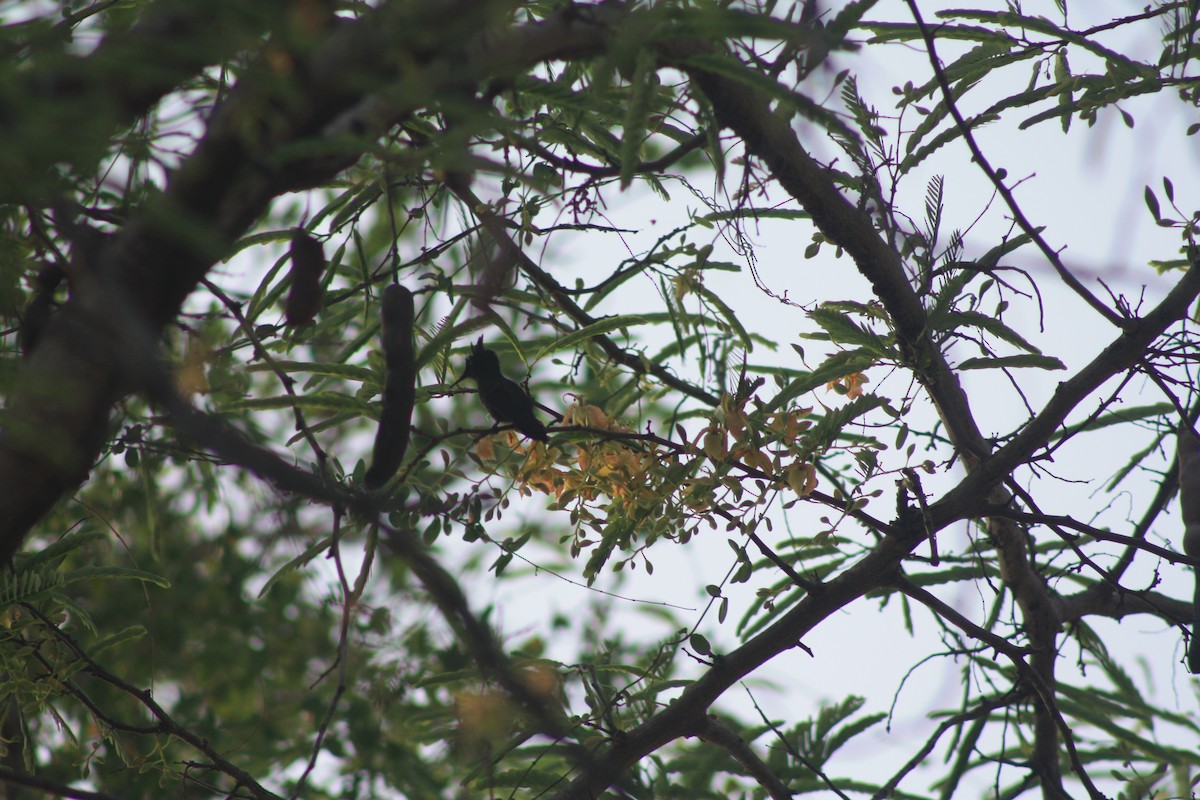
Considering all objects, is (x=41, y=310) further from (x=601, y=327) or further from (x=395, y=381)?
(x=601, y=327)

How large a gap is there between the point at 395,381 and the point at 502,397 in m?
0.25

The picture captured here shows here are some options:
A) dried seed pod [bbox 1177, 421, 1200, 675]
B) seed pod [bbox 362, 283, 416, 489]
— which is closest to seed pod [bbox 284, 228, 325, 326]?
seed pod [bbox 362, 283, 416, 489]

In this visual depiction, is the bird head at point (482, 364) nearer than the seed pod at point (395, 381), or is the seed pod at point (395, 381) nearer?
the seed pod at point (395, 381)

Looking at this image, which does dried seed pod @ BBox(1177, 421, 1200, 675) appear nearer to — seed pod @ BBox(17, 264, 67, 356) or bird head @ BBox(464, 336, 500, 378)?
bird head @ BBox(464, 336, 500, 378)

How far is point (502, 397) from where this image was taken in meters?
1.28

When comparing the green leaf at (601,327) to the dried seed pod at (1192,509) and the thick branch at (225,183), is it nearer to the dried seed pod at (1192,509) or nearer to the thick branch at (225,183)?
Result: the thick branch at (225,183)

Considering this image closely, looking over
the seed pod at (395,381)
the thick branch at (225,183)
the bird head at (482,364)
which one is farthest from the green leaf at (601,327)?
the thick branch at (225,183)

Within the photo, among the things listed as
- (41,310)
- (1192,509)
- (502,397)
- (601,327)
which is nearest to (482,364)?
(502,397)

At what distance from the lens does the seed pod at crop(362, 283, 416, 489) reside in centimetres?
104

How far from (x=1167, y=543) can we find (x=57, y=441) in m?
1.76

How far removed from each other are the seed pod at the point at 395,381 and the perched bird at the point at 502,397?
8.5 inches

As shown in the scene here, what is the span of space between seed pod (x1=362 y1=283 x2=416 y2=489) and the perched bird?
0.71ft

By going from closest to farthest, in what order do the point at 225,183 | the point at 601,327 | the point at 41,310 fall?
the point at 225,183 < the point at 41,310 < the point at 601,327

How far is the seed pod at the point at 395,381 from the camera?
3.42ft
